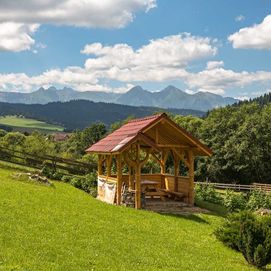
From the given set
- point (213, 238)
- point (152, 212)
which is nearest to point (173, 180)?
point (152, 212)

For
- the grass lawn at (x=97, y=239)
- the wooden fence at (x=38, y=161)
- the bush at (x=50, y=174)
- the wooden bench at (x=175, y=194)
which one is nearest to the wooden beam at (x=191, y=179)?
the wooden bench at (x=175, y=194)

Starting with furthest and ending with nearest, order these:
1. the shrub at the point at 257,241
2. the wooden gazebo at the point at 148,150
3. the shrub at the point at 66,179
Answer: the shrub at the point at 66,179, the wooden gazebo at the point at 148,150, the shrub at the point at 257,241

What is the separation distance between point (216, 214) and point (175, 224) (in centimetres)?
595

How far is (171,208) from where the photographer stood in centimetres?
2508

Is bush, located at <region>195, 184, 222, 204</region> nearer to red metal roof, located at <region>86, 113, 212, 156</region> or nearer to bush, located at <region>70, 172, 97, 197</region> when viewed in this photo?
red metal roof, located at <region>86, 113, 212, 156</region>

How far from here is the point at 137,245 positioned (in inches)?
573

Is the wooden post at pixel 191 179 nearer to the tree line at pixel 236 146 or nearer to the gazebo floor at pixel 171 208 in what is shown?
the gazebo floor at pixel 171 208

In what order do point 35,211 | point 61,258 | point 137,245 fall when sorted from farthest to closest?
point 35,211 < point 137,245 < point 61,258

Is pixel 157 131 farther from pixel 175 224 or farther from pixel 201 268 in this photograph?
pixel 201 268

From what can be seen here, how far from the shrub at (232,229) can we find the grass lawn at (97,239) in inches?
13.5

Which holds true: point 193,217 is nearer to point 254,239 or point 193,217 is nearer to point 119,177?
point 119,177

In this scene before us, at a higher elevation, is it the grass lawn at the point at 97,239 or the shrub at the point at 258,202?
the grass lawn at the point at 97,239

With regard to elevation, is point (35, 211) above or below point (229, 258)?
above

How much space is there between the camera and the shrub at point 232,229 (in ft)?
48.3
